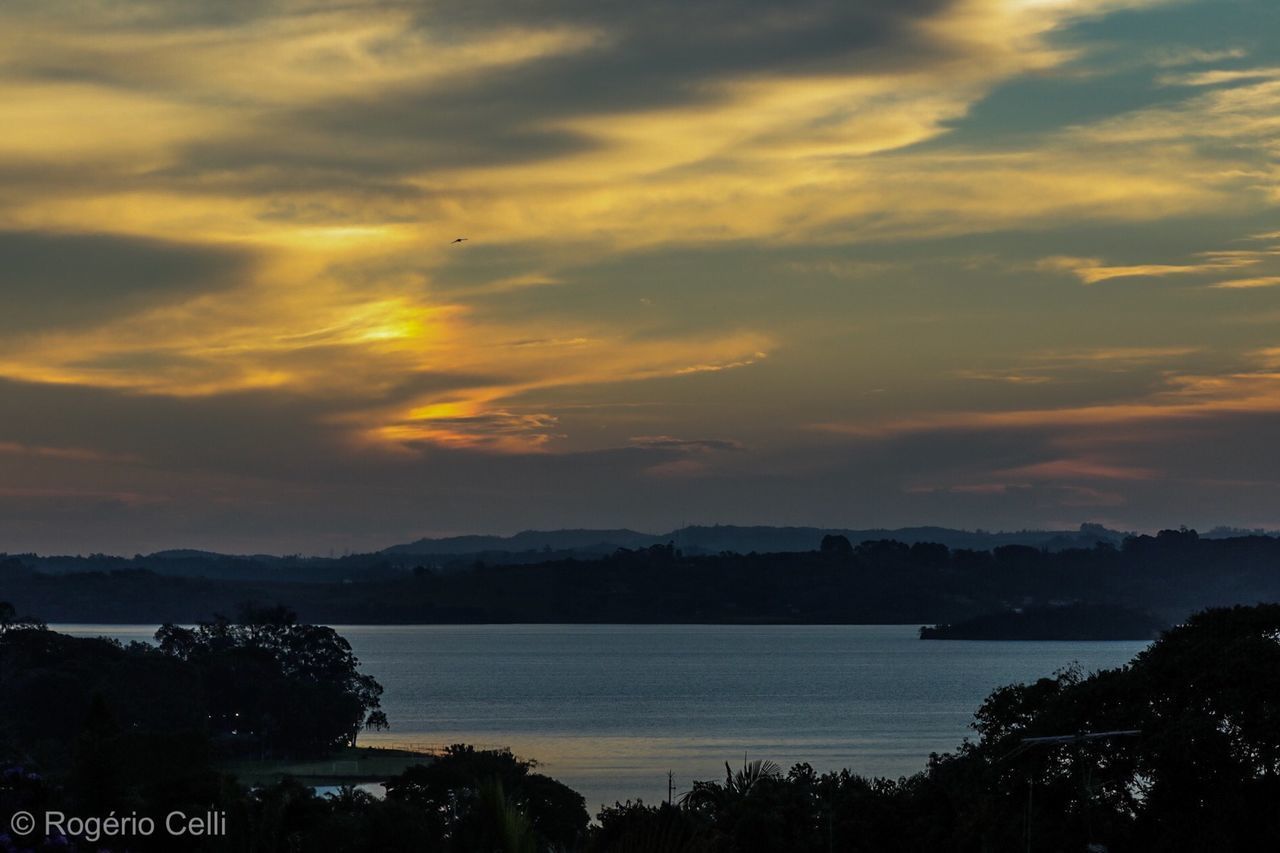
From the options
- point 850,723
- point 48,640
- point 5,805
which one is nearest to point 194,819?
point 5,805

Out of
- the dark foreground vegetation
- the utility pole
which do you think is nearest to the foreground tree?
the dark foreground vegetation

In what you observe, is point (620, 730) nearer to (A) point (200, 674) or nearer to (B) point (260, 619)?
(B) point (260, 619)

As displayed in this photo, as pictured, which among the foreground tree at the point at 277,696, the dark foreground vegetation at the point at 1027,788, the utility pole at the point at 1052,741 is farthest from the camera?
the foreground tree at the point at 277,696

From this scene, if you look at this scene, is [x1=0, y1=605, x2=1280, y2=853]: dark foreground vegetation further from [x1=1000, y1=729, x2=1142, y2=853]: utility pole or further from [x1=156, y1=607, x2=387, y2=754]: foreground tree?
[x1=156, y1=607, x2=387, y2=754]: foreground tree

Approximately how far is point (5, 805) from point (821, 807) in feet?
92.3

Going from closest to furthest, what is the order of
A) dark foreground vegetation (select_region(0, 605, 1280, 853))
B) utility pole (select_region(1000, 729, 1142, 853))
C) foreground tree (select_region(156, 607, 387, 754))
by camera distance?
dark foreground vegetation (select_region(0, 605, 1280, 853)) < utility pole (select_region(1000, 729, 1142, 853)) < foreground tree (select_region(156, 607, 387, 754))

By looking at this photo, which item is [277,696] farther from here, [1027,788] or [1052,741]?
[1052,741]

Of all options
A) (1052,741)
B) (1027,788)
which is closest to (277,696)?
(1027,788)

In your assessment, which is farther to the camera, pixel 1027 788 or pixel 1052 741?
pixel 1027 788

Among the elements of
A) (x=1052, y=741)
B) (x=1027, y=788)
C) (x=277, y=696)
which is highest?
(x=1052, y=741)

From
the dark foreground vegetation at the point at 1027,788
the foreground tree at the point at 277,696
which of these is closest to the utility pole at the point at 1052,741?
the dark foreground vegetation at the point at 1027,788

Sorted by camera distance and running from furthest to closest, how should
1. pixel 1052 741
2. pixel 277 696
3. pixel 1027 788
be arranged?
pixel 277 696 → pixel 1027 788 → pixel 1052 741

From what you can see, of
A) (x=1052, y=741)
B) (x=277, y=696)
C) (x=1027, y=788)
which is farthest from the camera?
(x=277, y=696)

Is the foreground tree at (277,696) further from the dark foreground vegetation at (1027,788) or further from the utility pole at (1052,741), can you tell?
the utility pole at (1052,741)
